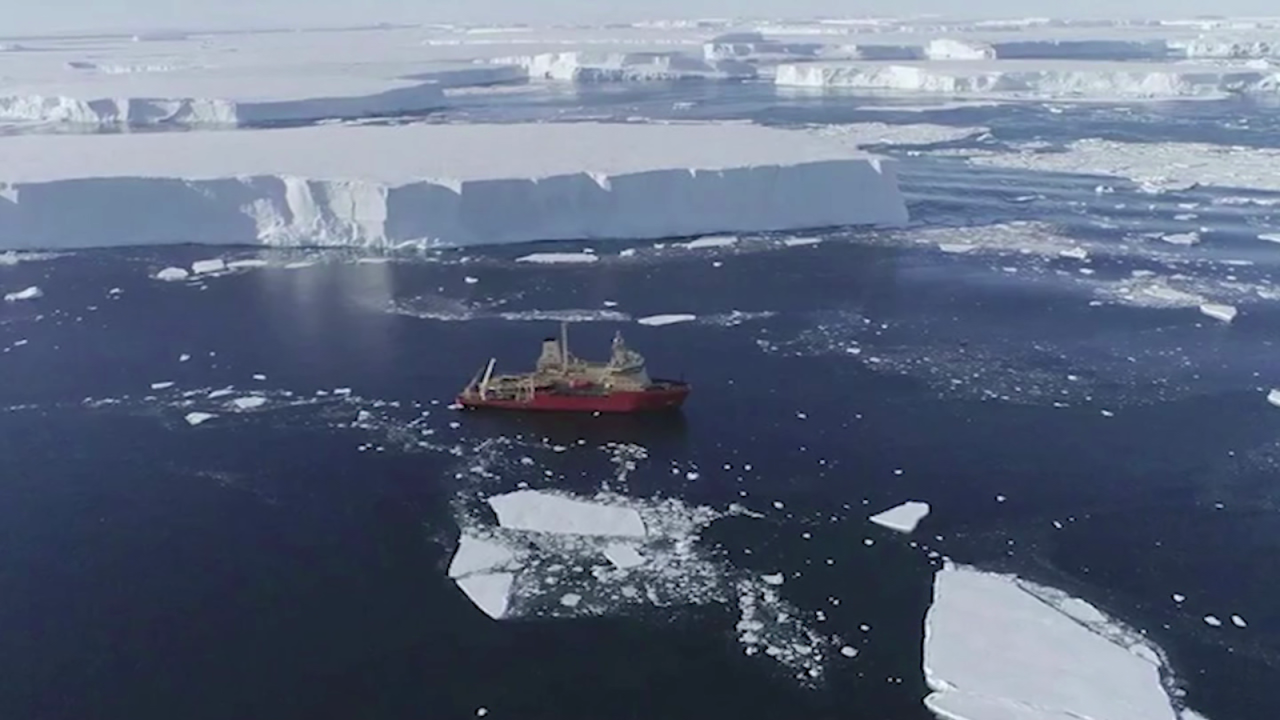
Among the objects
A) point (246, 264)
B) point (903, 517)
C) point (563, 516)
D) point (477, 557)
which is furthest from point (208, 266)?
point (903, 517)

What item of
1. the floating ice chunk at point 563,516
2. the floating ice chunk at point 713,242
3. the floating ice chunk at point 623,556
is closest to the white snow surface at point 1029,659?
the floating ice chunk at point 623,556

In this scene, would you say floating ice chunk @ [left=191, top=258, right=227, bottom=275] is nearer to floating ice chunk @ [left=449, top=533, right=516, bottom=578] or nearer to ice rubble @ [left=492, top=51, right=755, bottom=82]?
floating ice chunk @ [left=449, top=533, right=516, bottom=578]

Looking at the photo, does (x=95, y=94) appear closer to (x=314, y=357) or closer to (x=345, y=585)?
(x=314, y=357)

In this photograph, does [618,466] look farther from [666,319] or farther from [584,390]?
[666,319]

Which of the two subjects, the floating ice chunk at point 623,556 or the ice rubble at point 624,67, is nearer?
the floating ice chunk at point 623,556

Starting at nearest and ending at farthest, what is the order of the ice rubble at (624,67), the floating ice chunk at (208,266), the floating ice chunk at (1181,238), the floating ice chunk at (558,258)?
the floating ice chunk at (208,266) → the floating ice chunk at (558,258) → the floating ice chunk at (1181,238) → the ice rubble at (624,67)

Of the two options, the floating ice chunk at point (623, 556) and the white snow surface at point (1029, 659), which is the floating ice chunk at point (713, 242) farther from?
the white snow surface at point (1029, 659)
